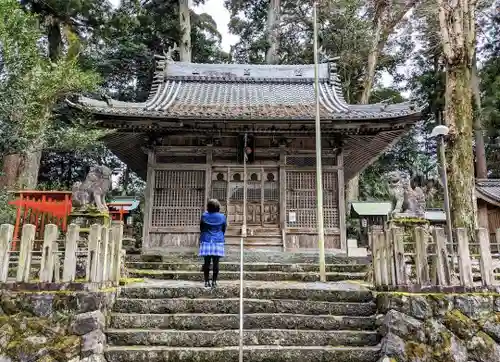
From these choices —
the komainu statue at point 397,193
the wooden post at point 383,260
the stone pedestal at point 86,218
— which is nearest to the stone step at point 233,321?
the wooden post at point 383,260

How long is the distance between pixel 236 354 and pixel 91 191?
4.88 m

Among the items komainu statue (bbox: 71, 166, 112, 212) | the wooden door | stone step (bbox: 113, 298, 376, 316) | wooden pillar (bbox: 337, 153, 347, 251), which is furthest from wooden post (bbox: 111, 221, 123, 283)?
wooden pillar (bbox: 337, 153, 347, 251)

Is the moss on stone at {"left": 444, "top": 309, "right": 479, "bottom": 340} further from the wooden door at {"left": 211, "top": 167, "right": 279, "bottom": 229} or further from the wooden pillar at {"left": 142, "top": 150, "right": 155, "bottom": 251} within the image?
the wooden pillar at {"left": 142, "top": 150, "right": 155, "bottom": 251}

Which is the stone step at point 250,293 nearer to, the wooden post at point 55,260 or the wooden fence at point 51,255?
the wooden fence at point 51,255

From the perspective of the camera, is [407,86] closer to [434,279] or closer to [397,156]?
[397,156]

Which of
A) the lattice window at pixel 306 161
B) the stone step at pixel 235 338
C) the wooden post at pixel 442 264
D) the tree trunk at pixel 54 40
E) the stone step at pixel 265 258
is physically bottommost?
the stone step at pixel 235 338

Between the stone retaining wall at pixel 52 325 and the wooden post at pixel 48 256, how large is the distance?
21 cm

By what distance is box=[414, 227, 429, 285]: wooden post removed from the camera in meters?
5.63

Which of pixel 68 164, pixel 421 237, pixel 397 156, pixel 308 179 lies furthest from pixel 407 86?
pixel 421 237

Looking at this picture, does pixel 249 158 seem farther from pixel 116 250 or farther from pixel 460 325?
pixel 460 325

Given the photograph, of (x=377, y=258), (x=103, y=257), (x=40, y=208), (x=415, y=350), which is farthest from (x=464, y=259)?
(x=40, y=208)

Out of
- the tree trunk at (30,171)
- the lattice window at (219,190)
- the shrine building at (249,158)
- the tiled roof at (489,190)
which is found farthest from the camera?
the tiled roof at (489,190)

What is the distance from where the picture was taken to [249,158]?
11.8m

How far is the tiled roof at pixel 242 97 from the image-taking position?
10562 millimetres
